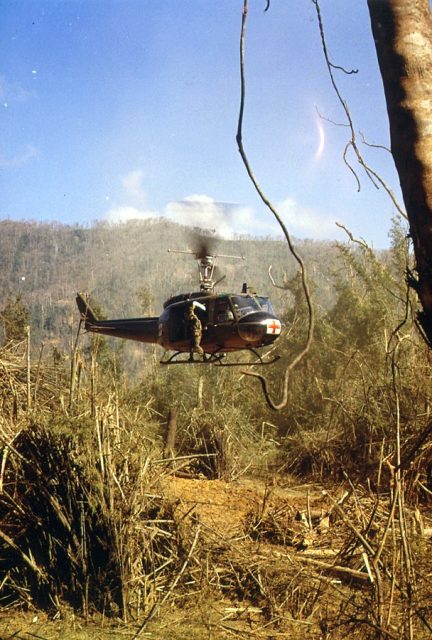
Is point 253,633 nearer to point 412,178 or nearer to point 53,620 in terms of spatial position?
point 53,620

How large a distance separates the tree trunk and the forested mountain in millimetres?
56392

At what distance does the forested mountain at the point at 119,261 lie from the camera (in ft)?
225

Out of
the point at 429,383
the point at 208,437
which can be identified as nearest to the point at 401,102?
the point at 429,383

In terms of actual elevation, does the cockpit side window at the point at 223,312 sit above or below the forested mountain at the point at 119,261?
below

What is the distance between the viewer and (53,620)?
15.1ft

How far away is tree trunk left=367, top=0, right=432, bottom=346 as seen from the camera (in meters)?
1.35

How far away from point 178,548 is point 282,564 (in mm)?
1022

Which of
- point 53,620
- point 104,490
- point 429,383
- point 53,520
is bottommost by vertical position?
point 53,620

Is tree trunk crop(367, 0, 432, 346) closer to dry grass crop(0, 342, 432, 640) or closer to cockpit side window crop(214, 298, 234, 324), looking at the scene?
dry grass crop(0, 342, 432, 640)

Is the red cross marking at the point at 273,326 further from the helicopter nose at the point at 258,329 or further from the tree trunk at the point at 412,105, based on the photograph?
the tree trunk at the point at 412,105

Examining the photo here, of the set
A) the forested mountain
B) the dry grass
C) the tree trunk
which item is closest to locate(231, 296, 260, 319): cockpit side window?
the dry grass

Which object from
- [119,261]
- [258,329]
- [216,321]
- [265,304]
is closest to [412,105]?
[258,329]

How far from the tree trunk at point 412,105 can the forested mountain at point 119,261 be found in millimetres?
56392

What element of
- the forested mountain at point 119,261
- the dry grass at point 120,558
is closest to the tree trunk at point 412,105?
the dry grass at point 120,558
